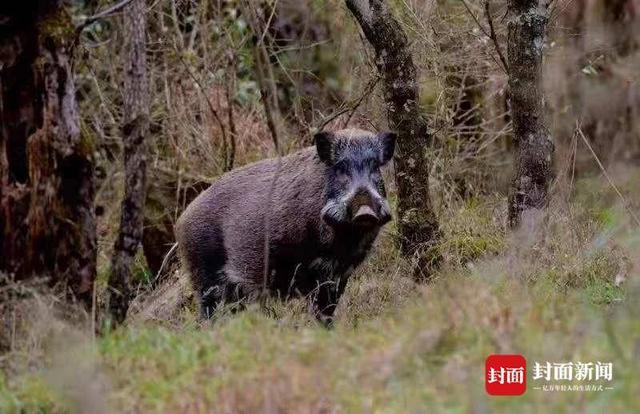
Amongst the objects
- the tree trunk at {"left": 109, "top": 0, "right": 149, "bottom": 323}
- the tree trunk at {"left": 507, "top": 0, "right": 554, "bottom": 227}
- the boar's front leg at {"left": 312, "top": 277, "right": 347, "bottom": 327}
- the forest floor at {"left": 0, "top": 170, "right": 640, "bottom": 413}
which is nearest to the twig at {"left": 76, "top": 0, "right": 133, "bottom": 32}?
the tree trunk at {"left": 109, "top": 0, "right": 149, "bottom": 323}

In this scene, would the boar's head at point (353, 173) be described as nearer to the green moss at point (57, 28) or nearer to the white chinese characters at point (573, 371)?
the green moss at point (57, 28)

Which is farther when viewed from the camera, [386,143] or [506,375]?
[386,143]

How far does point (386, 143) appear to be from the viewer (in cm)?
828

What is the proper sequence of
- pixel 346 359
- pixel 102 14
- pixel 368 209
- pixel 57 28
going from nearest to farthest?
pixel 346 359 → pixel 102 14 → pixel 57 28 → pixel 368 209

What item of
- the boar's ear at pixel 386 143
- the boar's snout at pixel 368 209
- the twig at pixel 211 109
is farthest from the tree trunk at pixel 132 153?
the twig at pixel 211 109

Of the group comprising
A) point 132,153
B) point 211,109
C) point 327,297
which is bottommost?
point 327,297

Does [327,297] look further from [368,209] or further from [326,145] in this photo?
[326,145]

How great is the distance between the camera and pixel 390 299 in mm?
8414

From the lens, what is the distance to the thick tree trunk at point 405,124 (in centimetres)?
890

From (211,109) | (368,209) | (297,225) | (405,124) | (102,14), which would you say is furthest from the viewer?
(211,109)

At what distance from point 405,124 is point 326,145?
102 centimetres

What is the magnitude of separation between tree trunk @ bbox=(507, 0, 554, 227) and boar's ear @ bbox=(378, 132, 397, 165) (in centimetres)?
97

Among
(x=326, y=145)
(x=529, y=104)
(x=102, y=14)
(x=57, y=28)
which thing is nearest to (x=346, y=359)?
(x=102, y=14)

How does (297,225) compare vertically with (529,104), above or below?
below
